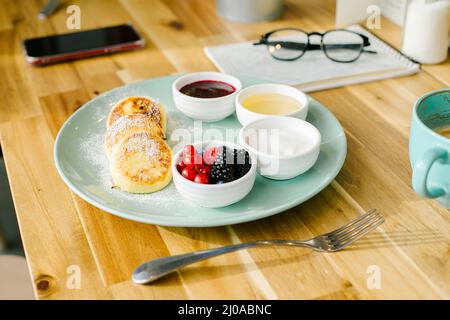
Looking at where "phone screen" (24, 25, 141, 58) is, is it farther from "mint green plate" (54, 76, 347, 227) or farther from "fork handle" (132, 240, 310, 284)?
"fork handle" (132, 240, 310, 284)

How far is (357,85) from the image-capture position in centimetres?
130

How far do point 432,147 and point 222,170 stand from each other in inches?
12.1

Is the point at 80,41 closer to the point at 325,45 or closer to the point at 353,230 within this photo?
the point at 325,45

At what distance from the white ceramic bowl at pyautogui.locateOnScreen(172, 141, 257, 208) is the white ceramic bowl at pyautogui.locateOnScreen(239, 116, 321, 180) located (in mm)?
29

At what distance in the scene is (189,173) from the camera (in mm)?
867

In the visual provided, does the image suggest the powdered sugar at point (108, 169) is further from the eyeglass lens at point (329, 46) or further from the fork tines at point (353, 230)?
the eyeglass lens at point (329, 46)

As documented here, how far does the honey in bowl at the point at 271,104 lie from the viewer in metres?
1.07

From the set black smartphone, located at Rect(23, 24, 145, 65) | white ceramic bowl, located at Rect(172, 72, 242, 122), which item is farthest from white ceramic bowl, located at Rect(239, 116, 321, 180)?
black smartphone, located at Rect(23, 24, 145, 65)

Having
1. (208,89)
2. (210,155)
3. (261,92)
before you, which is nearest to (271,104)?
(261,92)

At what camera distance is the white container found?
4.30 ft

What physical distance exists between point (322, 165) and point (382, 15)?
0.85 meters

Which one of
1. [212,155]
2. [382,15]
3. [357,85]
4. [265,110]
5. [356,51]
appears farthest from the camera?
[382,15]

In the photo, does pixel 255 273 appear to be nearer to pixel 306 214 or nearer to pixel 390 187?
pixel 306 214

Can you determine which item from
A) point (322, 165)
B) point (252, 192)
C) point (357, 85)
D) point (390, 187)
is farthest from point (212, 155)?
point (357, 85)
